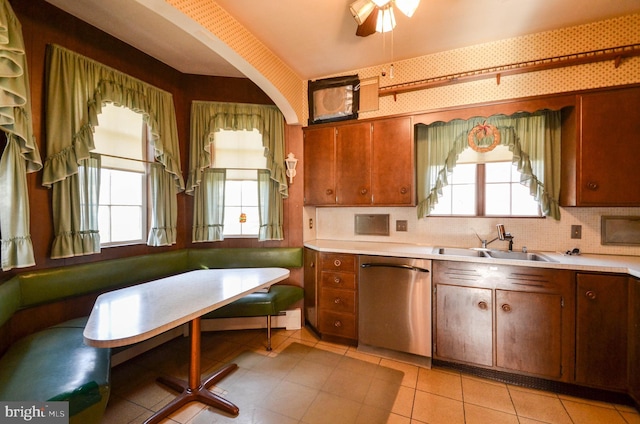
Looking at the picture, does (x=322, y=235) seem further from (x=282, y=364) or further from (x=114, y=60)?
(x=114, y=60)

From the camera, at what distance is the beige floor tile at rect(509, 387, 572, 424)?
1706 mm

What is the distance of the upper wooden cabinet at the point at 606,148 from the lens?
79.0 inches

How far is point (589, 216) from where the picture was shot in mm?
2322

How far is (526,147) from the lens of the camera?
2.42m

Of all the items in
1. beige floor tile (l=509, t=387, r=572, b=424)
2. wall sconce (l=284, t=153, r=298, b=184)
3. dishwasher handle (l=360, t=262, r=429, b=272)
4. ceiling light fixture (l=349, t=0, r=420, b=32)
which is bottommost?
beige floor tile (l=509, t=387, r=572, b=424)

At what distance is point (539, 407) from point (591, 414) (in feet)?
0.97

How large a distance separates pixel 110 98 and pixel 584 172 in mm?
3898

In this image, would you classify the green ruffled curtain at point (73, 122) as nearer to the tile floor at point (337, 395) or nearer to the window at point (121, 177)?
the window at point (121, 177)

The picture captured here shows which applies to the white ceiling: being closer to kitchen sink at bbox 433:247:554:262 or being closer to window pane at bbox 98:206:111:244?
window pane at bbox 98:206:111:244

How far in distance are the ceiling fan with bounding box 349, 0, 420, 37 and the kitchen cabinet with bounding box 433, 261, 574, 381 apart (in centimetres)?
182

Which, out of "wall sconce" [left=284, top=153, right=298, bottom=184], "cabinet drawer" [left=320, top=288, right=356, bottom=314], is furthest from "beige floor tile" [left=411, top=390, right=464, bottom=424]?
"wall sconce" [left=284, top=153, right=298, bottom=184]

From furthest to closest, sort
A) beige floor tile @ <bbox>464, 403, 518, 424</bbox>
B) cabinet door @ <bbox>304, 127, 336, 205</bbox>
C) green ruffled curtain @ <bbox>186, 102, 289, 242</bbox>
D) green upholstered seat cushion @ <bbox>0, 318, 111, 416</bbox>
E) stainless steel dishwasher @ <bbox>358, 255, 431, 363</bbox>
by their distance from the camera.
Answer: cabinet door @ <bbox>304, 127, 336, 205</bbox>
green ruffled curtain @ <bbox>186, 102, 289, 242</bbox>
stainless steel dishwasher @ <bbox>358, 255, 431, 363</bbox>
beige floor tile @ <bbox>464, 403, 518, 424</bbox>
green upholstered seat cushion @ <bbox>0, 318, 111, 416</bbox>

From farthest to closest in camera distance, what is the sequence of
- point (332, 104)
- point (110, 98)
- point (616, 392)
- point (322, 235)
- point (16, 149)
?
point (322, 235) → point (332, 104) → point (110, 98) → point (616, 392) → point (16, 149)

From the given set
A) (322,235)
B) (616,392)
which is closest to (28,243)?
(322,235)
